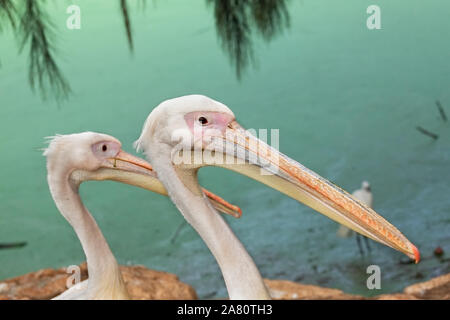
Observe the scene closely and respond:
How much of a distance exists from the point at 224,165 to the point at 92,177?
0.55 m

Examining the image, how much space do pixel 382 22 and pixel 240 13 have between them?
134 centimetres

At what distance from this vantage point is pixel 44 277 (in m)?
3.49

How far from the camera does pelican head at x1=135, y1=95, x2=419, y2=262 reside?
1832 millimetres

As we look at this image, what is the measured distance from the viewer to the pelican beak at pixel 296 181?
181 centimetres

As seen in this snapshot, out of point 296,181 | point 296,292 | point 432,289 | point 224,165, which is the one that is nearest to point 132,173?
point 224,165

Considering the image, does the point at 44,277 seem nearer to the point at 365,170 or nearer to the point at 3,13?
the point at 3,13

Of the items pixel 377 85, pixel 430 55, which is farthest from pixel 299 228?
pixel 430 55

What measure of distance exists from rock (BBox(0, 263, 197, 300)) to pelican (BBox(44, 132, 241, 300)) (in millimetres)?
900

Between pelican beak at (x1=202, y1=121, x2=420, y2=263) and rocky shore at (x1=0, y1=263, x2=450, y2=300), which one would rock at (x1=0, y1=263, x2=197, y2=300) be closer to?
rocky shore at (x1=0, y1=263, x2=450, y2=300)

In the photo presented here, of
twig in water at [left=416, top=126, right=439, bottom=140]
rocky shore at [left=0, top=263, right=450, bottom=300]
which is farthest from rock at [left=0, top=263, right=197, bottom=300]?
twig in water at [left=416, top=126, right=439, bottom=140]

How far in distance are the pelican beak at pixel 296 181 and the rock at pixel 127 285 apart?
1436mm

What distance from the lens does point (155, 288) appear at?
3.24 metres

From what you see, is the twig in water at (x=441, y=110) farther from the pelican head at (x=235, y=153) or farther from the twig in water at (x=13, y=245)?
the pelican head at (x=235, y=153)

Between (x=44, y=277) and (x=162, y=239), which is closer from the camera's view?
(x=44, y=277)
